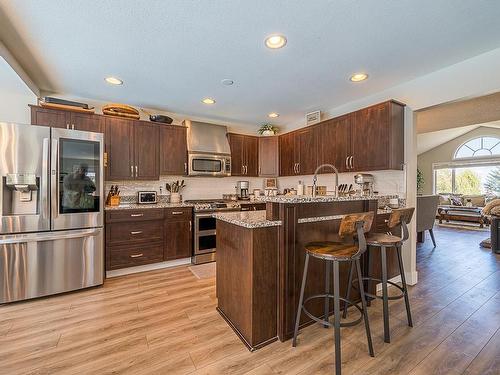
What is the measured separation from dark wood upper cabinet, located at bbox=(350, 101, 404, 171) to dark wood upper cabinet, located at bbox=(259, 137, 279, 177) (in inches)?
74.4

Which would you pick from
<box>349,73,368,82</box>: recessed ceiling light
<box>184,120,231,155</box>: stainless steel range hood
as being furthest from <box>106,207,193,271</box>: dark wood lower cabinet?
<box>349,73,368,82</box>: recessed ceiling light

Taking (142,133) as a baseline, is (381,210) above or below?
below

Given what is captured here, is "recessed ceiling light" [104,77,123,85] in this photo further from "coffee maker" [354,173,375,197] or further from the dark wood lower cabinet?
"coffee maker" [354,173,375,197]

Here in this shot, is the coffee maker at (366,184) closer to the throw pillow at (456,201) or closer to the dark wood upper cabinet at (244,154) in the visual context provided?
the dark wood upper cabinet at (244,154)

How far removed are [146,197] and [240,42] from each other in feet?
8.92

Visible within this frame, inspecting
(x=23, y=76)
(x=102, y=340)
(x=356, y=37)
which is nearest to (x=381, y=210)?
(x=356, y=37)

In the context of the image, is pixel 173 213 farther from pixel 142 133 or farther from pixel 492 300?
pixel 492 300

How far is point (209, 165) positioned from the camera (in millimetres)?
4133

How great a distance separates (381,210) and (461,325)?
1252mm

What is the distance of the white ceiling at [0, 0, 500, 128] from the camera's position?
5.56 ft

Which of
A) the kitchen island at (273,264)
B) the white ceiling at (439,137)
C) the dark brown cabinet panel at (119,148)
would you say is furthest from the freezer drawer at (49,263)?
the white ceiling at (439,137)

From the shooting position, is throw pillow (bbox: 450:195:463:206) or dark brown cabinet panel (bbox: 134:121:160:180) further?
throw pillow (bbox: 450:195:463:206)

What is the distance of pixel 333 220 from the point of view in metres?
2.06

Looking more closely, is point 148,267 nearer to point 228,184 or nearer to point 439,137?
point 228,184
